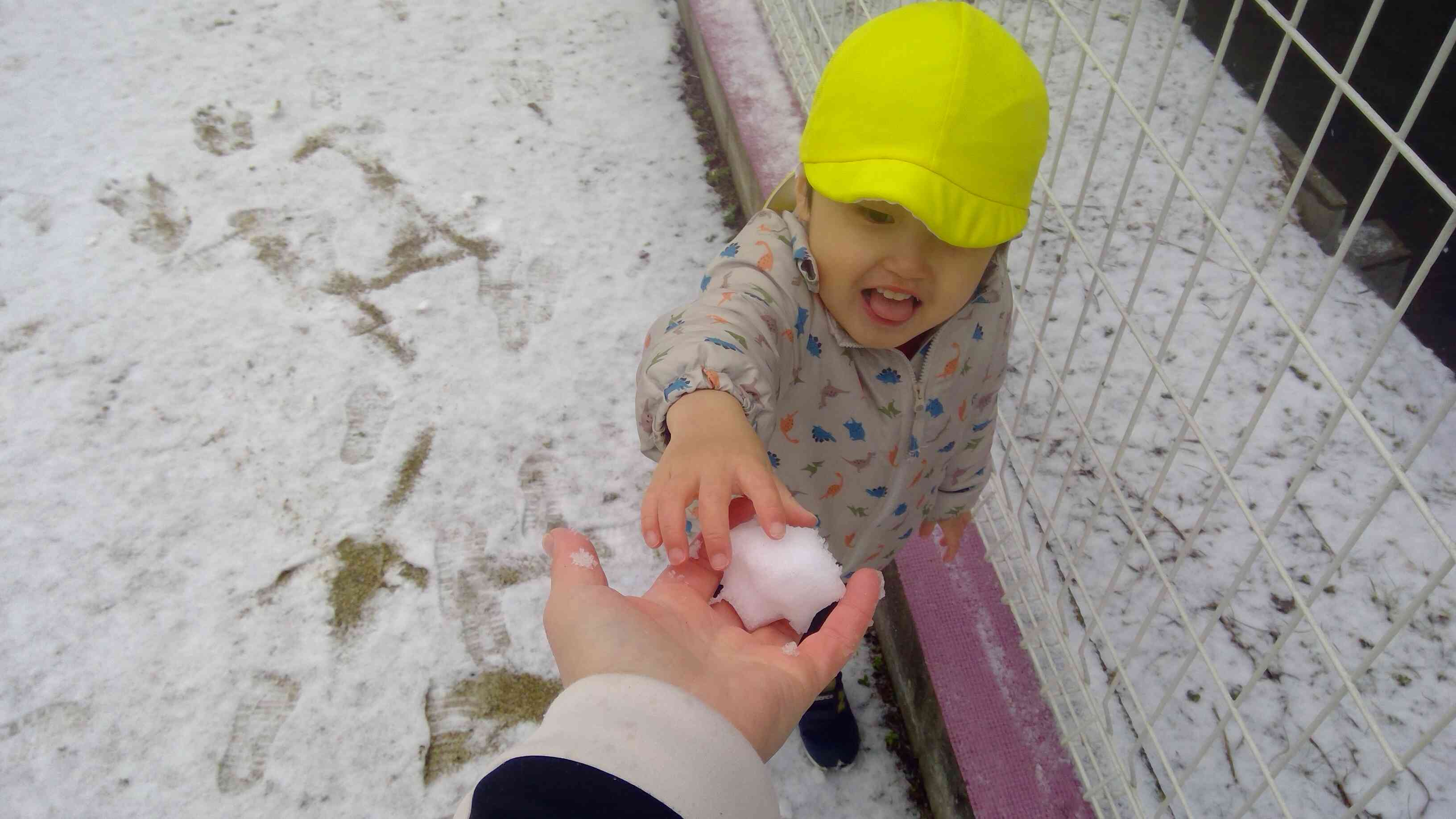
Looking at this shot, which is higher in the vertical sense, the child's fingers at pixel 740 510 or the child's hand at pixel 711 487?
the child's hand at pixel 711 487

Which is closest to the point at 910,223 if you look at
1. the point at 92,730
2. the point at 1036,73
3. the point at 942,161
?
the point at 942,161

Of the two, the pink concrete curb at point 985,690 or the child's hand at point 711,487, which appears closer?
the child's hand at point 711,487

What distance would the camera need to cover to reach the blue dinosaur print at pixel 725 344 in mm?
882

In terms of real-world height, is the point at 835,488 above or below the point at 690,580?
below

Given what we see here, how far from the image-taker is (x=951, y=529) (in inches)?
61.2

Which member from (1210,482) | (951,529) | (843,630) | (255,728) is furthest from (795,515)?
(1210,482)

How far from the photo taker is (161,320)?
229cm

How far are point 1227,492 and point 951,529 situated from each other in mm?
808

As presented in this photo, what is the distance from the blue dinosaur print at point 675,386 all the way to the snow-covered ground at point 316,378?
3.39 ft

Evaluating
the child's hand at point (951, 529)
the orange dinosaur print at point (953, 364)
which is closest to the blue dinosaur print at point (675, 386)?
the orange dinosaur print at point (953, 364)

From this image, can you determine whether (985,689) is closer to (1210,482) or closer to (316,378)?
(1210,482)

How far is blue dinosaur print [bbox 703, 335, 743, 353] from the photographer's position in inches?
34.7

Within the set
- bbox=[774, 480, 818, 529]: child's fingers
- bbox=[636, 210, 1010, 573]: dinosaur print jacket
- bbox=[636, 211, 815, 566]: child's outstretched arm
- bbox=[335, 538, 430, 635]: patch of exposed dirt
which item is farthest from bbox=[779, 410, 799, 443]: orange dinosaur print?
bbox=[335, 538, 430, 635]: patch of exposed dirt

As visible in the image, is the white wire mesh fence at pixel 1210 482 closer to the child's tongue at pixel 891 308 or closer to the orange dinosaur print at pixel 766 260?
the child's tongue at pixel 891 308
